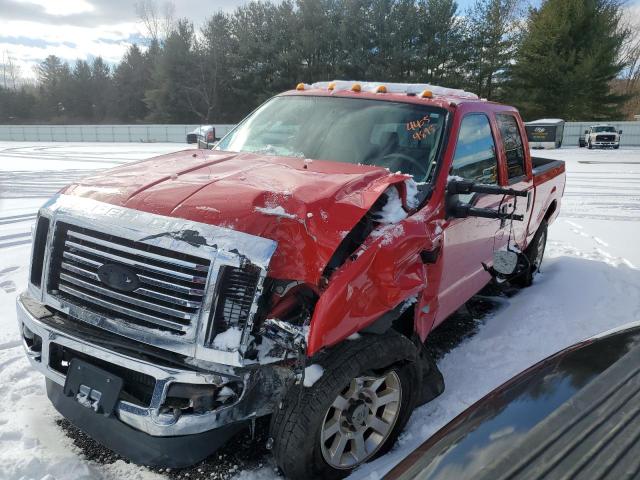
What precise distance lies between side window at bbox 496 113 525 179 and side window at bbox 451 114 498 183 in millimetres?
321

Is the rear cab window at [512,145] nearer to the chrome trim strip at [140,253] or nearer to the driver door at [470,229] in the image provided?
the driver door at [470,229]

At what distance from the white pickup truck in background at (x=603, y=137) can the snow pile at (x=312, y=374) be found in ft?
101

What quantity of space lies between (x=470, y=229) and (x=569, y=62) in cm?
3697

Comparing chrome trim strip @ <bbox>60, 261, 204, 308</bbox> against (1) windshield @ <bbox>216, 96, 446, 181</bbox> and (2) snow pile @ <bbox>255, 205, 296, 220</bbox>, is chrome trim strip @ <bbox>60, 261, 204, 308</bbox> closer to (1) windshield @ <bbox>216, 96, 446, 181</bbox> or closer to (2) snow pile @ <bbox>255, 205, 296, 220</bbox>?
(2) snow pile @ <bbox>255, 205, 296, 220</bbox>

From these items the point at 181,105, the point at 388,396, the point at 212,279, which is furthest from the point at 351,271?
the point at 181,105

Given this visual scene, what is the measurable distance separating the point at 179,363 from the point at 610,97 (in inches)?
1662

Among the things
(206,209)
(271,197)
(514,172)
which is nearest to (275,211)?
(271,197)

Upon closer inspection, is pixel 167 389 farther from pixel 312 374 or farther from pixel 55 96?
pixel 55 96

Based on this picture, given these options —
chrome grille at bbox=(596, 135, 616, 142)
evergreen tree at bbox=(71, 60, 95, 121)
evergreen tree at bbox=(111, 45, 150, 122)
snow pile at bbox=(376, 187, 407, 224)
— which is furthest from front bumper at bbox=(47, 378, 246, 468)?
evergreen tree at bbox=(71, 60, 95, 121)

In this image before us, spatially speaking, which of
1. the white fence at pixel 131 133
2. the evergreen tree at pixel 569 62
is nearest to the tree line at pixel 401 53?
the evergreen tree at pixel 569 62

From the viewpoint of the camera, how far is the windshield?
134 inches

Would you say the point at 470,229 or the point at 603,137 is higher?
the point at 603,137

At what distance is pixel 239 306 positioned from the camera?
2.12 meters

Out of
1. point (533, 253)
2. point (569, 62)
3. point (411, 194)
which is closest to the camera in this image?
point (411, 194)
